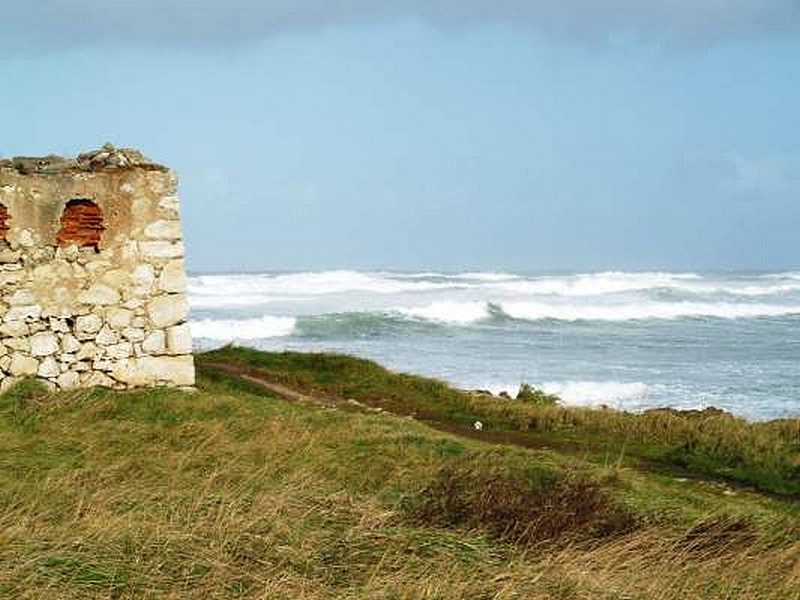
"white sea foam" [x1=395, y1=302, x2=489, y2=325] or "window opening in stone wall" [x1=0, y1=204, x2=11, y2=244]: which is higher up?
"window opening in stone wall" [x1=0, y1=204, x2=11, y2=244]

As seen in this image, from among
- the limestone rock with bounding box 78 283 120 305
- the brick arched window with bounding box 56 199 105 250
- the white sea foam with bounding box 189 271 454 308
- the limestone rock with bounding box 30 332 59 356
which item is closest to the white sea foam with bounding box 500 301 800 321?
the white sea foam with bounding box 189 271 454 308

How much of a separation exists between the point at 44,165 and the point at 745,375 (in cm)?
1894

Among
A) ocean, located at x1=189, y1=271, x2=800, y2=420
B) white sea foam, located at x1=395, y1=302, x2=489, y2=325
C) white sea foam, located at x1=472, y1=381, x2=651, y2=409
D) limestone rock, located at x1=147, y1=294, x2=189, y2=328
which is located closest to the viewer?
limestone rock, located at x1=147, y1=294, x2=189, y2=328

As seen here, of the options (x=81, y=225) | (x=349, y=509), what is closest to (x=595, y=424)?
(x=81, y=225)

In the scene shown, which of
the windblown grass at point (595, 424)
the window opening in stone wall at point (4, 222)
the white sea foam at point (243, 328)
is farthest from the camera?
the white sea foam at point (243, 328)

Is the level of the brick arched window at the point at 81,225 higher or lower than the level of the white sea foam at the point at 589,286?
higher

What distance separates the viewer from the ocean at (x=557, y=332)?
2336 centimetres

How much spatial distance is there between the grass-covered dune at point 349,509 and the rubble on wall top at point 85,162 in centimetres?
274

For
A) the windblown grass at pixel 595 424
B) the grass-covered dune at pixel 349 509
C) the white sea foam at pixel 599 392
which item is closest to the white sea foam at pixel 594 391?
the white sea foam at pixel 599 392

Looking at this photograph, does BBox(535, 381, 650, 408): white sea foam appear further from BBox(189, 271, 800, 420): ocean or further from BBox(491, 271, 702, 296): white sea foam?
BBox(491, 271, 702, 296): white sea foam

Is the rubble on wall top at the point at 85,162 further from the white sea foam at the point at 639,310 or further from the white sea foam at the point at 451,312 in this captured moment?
the white sea foam at the point at 639,310

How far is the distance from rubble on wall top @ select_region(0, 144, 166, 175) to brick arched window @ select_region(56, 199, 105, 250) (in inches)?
18.6

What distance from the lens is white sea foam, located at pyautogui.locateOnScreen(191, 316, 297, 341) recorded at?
130 feet

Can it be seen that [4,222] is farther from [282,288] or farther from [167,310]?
[282,288]
